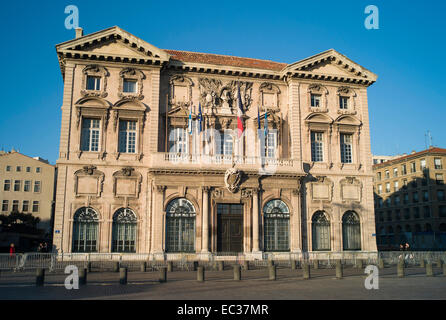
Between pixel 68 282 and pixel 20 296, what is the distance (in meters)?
3.58

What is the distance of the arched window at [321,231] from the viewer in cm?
3198

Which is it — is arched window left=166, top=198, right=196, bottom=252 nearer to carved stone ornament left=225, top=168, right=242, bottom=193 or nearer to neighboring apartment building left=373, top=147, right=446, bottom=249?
carved stone ornament left=225, top=168, right=242, bottom=193

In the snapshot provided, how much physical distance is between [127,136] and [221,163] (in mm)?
6821

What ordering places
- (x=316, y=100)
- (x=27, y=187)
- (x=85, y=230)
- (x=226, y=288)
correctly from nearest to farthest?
(x=226, y=288) < (x=85, y=230) < (x=316, y=100) < (x=27, y=187)

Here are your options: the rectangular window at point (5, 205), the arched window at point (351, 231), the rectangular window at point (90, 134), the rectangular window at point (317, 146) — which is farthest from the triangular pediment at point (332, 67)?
the rectangular window at point (5, 205)

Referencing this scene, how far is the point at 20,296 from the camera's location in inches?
579

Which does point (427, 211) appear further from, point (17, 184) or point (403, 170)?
point (17, 184)

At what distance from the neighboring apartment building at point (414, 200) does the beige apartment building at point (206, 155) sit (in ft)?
109

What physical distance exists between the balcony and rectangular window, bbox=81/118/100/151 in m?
4.08

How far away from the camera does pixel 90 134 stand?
30.1 meters

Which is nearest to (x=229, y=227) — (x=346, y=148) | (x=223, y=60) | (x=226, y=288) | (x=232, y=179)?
(x=232, y=179)
